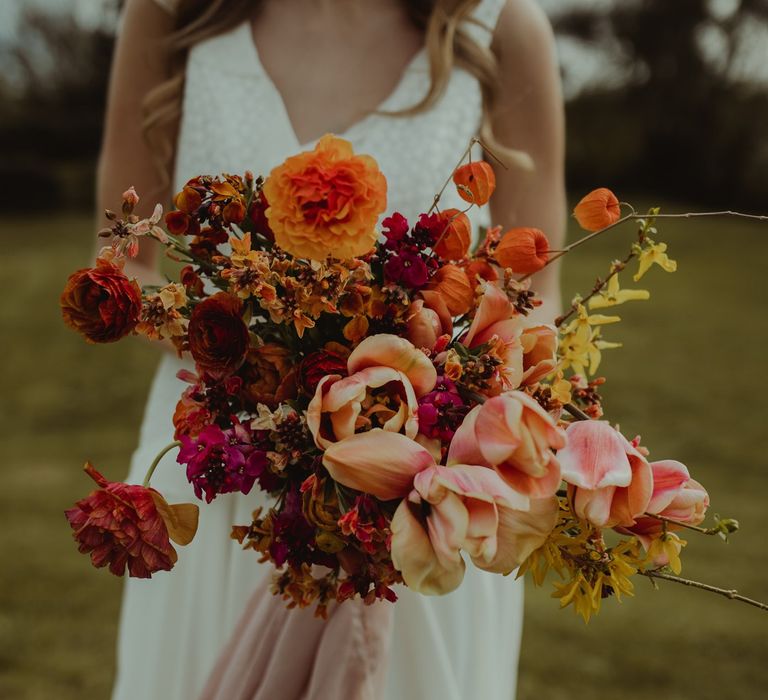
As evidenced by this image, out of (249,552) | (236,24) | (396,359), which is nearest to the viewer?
(396,359)

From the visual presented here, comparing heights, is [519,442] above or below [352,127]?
below

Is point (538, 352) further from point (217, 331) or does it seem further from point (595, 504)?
point (217, 331)

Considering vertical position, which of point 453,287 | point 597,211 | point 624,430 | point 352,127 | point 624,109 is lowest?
point 453,287

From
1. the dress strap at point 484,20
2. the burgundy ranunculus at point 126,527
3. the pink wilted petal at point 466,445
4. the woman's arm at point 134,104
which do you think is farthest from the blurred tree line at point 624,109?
the pink wilted petal at point 466,445

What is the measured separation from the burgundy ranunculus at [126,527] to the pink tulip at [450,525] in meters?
0.24

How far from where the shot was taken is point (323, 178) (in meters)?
1.05

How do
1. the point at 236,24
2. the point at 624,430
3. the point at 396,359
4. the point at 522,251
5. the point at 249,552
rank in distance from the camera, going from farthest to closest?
1. the point at 624,430
2. the point at 236,24
3. the point at 249,552
4. the point at 522,251
5. the point at 396,359

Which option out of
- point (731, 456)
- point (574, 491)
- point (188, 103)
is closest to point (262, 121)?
point (188, 103)

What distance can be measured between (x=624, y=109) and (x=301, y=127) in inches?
611

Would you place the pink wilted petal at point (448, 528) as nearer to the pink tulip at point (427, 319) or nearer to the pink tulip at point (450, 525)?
the pink tulip at point (450, 525)

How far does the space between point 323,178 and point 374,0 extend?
3.81 feet

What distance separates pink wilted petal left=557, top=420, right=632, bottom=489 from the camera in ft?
3.31

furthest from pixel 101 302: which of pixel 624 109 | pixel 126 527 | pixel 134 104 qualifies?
pixel 624 109

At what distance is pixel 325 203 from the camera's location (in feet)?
3.40
